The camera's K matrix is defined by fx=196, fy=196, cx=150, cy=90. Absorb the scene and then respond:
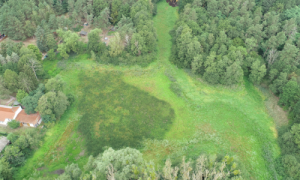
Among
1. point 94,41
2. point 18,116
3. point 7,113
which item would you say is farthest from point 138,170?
point 94,41

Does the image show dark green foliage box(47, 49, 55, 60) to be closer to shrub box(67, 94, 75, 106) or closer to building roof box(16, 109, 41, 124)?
shrub box(67, 94, 75, 106)

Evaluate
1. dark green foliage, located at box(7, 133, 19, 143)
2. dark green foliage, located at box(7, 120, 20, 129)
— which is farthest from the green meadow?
dark green foliage, located at box(7, 120, 20, 129)

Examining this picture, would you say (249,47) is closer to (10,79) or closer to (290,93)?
(290,93)

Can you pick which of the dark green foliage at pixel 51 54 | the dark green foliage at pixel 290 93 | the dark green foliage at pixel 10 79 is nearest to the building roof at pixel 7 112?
the dark green foliage at pixel 10 79

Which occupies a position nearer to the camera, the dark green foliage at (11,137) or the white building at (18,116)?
the dark green foliage at (11,137)

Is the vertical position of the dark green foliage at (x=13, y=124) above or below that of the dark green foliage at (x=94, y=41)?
below

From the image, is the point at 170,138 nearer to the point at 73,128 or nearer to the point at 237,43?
the point at 73,128

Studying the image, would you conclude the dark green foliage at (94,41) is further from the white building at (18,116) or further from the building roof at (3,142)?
the building roof at (3,142)
